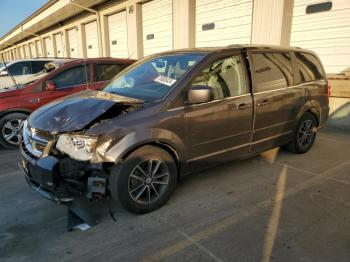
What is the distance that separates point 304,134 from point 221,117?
2169mm

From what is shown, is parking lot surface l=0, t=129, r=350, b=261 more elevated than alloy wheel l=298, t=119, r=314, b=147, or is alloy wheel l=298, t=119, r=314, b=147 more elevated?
alloy wheel l=298, t=119, r=314, b=147

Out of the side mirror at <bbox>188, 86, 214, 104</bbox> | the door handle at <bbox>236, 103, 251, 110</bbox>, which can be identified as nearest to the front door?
the door handle at <bbox>236, 103, 251, 110</bbox>

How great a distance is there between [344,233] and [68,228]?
269cm

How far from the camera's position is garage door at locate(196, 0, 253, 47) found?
29.2ft

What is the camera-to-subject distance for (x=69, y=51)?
22.5m

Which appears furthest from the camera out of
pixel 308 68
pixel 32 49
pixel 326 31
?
pixel 32 49

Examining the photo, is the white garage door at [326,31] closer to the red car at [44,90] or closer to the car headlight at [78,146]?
the red car at [44,90]

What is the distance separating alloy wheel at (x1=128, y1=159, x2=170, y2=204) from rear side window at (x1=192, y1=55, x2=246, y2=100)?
1.07 metres

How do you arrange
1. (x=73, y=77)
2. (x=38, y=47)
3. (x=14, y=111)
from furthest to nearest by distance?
(x=38, y=47), (x=73, y=77), (x=14, y=111)

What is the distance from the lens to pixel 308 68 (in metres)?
4.98

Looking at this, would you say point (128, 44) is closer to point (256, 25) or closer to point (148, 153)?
point (256, 25)

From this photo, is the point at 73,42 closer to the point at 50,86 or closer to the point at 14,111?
the point at 50,86

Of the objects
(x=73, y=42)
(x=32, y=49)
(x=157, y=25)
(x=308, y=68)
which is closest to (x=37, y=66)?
(x=157, y=25)

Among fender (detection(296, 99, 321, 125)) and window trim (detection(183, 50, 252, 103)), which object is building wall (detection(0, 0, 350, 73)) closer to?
fender (detection(296, 99, 321, 125))
